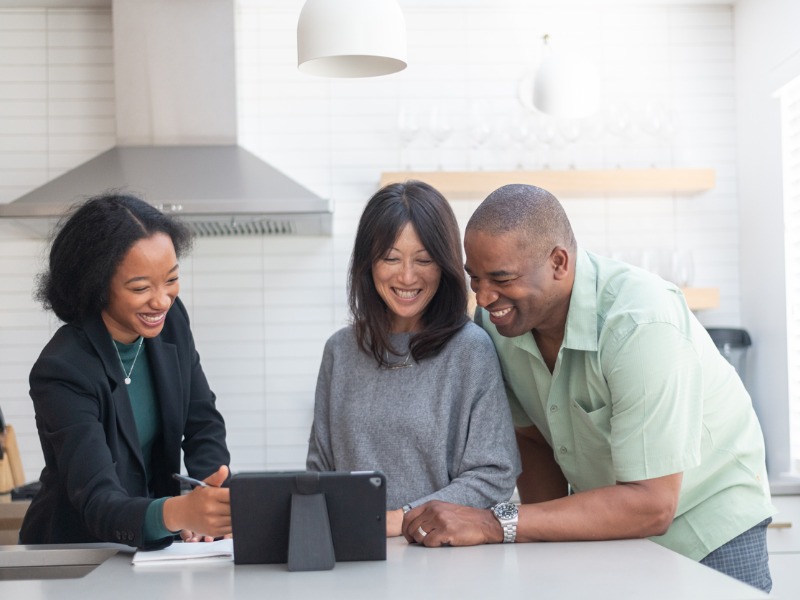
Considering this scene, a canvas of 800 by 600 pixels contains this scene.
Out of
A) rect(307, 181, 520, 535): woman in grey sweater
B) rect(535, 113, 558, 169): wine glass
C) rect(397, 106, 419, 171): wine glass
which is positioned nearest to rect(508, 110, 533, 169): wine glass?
rect(535, 113, 558, 169): wine glass

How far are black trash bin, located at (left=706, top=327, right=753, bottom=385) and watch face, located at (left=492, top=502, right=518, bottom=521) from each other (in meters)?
2.41

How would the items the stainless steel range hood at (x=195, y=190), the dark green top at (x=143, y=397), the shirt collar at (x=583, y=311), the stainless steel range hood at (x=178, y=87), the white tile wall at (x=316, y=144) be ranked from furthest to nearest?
the white tile wall at (x=316, y=144), the stainless steel range hood at (x=178, y=87), the stainless steel range hood at (x=195, y=190), the dark green top at (x=143, y=397), the shirt collar at (x=583, y=311)

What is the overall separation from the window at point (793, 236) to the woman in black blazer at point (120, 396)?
7.74 ft

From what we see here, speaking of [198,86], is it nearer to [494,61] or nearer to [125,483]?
[494,61]

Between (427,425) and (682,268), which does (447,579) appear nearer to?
(427,425)

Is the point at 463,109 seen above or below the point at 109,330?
above

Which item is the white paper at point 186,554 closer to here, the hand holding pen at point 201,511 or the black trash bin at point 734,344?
the hand holding pen at point 201,511

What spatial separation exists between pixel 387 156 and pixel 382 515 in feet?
9.10

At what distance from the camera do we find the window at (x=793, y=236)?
3.63 m

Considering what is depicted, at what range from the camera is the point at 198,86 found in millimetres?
3867

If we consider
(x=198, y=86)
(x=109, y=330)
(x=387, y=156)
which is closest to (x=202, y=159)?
(x=198, y=86)

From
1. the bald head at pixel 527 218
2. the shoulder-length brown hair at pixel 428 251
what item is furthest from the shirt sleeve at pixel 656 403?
the shoulder-length brown hair at pixel 428 251

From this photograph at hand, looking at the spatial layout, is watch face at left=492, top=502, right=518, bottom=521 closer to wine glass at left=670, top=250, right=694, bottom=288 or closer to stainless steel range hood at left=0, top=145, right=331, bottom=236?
stainless steel range hood at left=0, top=145, right=331, bottom=236

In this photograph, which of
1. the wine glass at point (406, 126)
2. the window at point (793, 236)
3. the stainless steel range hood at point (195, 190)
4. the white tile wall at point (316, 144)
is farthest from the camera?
the white tile wall at point (316, 144)
